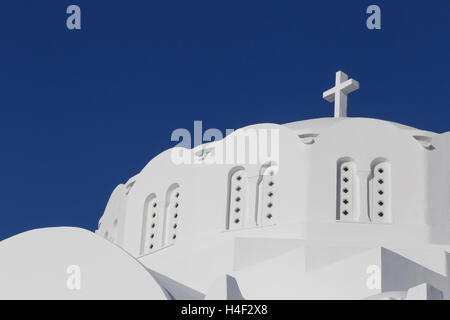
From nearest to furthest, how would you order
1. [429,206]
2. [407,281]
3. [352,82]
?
[407,281], [429,206], [352,82]

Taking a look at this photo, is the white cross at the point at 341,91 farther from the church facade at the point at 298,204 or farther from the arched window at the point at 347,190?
the arched window at the point at 347,190

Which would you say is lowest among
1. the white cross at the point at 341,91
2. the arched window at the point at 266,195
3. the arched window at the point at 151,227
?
the arched window at the point at 151,227

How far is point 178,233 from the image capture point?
20078 mm

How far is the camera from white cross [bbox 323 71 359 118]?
22.1 metres

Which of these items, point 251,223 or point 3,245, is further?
point 251,223

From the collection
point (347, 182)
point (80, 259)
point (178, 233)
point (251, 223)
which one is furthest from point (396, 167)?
point (80, 259)

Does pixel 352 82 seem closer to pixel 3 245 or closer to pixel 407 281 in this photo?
pixel 407 281

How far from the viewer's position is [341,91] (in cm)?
2230

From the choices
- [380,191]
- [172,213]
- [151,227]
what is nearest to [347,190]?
[380,191]

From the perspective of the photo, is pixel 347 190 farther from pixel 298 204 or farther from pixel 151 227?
pixel 151 227

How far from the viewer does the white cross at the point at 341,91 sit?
72.6 ft

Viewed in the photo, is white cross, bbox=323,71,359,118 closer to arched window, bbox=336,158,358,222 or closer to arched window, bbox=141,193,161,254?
arched window, bbox=336,158,358,222

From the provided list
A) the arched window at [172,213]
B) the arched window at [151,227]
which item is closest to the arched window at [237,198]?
the arched window at [172,213]
